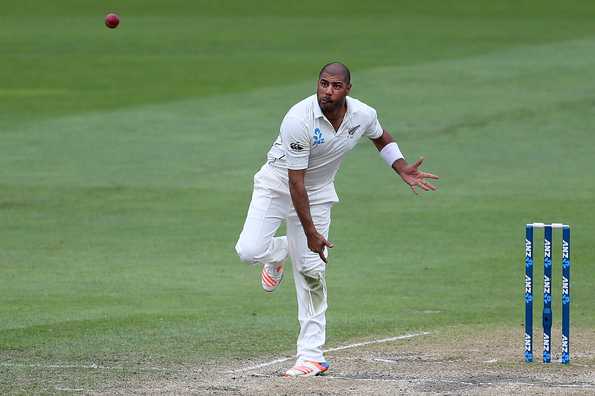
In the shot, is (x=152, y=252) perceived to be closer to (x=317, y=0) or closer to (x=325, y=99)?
(x=325, y=99)

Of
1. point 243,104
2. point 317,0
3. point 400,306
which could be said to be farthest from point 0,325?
point 317,0

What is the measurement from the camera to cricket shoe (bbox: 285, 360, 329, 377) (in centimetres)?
956

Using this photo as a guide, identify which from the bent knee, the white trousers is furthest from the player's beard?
the bent knee

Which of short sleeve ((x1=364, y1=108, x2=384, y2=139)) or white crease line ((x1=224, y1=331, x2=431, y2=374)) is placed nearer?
short sleeve ((x1=364, y1=108, x2=384, y2=139))

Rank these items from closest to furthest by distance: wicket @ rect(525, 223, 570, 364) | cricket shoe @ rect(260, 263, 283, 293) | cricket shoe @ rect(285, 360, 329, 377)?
cricket shoe @ rect(285, 360, 329, 377) → wicket @ rect(525, 223, 570, 364) → cricket shoe @ rect(260, 263, 283, 293)

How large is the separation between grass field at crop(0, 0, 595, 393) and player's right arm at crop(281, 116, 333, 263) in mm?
1517

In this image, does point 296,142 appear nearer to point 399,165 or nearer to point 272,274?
point 399,165

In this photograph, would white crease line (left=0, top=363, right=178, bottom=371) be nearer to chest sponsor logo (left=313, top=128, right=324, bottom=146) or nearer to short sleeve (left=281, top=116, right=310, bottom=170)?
short sleeve (left=281, top=116, right=310, bottom=170)

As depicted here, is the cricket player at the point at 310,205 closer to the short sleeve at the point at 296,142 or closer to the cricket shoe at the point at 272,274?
the short sleeve at the point at 296,142

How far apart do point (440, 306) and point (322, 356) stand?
3613 mm

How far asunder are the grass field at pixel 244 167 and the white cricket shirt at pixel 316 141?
5.05 ft

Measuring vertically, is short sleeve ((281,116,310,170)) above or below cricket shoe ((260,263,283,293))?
above

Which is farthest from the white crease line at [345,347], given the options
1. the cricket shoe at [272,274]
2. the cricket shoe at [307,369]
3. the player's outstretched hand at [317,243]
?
the player's outstretched hand at [317,243]

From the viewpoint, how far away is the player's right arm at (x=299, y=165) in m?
9.27
